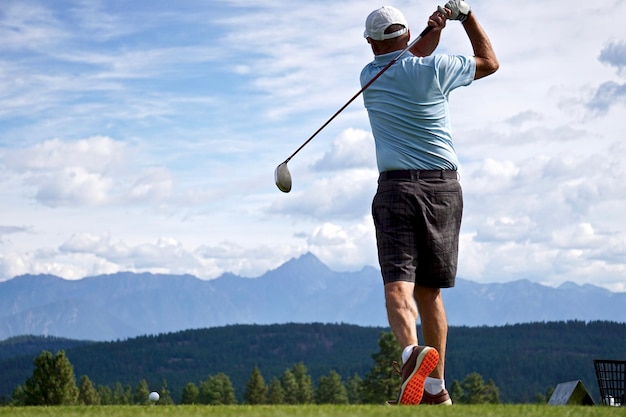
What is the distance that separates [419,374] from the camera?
313 inches

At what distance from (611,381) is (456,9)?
13.4 feet

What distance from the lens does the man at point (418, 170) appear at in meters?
8.48

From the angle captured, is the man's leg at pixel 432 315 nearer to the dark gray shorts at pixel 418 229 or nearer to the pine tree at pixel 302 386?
the dark gray shorts at pixel 418 229

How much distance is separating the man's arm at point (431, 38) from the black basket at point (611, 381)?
139 inches

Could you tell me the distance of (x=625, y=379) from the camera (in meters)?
9.43

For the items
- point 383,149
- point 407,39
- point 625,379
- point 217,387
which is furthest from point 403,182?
point 217,387

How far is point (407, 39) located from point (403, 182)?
4.25ft

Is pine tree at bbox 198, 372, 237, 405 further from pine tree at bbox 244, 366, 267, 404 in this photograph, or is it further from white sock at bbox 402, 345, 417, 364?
white sock at bbox 402, 345, 417, 364

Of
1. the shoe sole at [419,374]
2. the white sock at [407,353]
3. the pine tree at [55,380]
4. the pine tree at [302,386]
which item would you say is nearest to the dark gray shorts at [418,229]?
the white sock at [407,353]

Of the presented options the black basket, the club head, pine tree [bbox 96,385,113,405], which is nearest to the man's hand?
the club head

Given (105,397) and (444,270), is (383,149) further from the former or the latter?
(105,397)

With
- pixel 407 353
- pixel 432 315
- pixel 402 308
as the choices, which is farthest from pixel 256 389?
pixel 407 353

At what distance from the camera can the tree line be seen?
111250 mm

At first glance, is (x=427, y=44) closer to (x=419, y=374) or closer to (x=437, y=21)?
(x=437, y=21)
